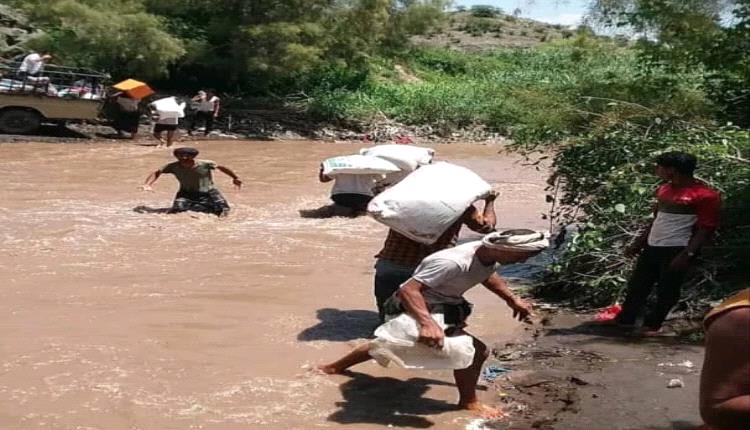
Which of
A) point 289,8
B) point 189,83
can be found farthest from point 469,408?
point 189,83

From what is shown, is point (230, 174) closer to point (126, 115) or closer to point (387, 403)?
point (387, 403)

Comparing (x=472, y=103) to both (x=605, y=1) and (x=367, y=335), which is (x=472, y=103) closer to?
(x=605, y=1)

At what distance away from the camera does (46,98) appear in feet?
72.9

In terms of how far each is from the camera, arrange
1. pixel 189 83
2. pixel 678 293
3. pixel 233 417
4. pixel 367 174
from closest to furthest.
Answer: pixel 233 417, pixel 678 293, pixel 367 174, pixel 189 83

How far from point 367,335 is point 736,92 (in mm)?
5818

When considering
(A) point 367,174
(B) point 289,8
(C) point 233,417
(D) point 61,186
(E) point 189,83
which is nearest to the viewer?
(C) point 233,417

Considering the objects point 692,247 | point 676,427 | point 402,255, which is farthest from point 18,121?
point 676,427

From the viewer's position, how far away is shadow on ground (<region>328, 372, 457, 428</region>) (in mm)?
5418

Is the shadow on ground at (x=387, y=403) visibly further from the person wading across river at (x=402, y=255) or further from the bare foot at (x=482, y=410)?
the person wading across river at (x=402, y=255)

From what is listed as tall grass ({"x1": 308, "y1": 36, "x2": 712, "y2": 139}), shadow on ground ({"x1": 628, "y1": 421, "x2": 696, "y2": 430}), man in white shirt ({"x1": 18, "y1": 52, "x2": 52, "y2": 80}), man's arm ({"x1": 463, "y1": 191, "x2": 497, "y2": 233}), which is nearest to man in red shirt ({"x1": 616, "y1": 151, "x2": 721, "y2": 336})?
man's arm ({"x1": 463, "y1": 191, "x2": 497, "y2": 233})

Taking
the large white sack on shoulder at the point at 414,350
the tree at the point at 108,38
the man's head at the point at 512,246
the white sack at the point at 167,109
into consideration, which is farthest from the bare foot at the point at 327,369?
the tree at the point at 108,38

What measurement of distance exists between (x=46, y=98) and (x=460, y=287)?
1872cm

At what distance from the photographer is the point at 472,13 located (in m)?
55.5

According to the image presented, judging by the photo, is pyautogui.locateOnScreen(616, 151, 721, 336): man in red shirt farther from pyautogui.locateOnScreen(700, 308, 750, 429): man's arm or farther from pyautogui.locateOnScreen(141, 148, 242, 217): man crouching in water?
pyautogui.locateOnScreen(141, 148, 242, 217): man crouching in water
